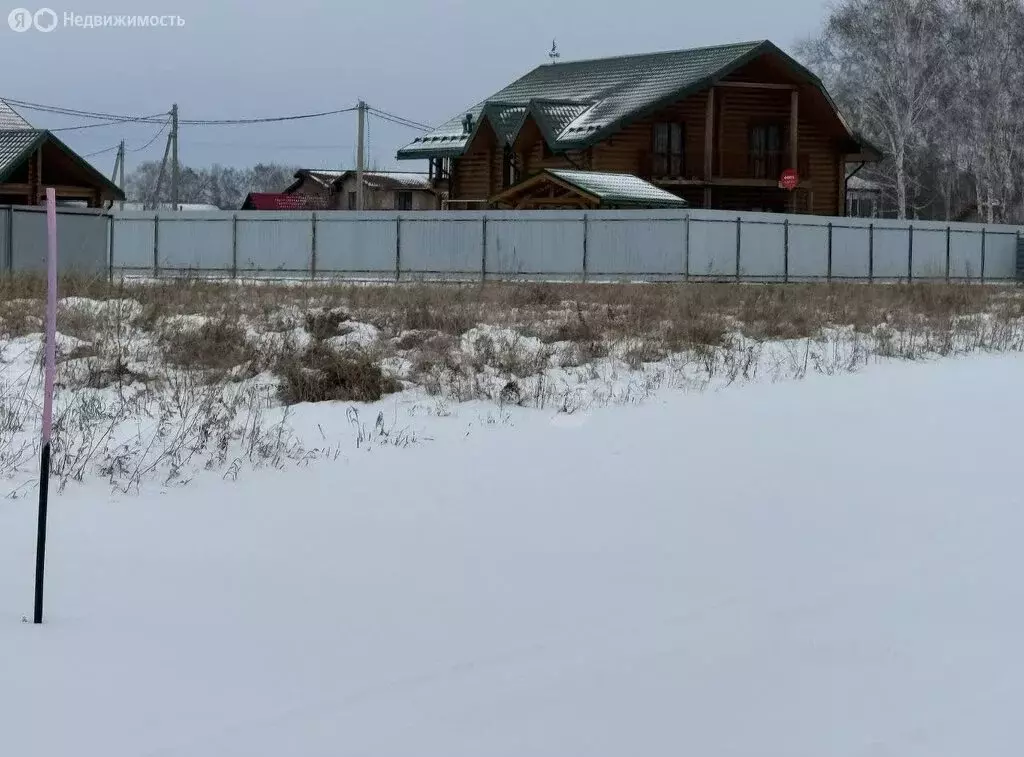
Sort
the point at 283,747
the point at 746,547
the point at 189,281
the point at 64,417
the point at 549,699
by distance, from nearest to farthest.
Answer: the point at 283,747
the point at 549,699
the point at 746,547
the point at 64,417
the point at 189,281

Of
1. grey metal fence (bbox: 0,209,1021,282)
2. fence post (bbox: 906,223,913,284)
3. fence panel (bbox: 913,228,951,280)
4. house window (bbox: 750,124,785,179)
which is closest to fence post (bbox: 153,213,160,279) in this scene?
grey metal fence (bbox: 0,209,1021,282)

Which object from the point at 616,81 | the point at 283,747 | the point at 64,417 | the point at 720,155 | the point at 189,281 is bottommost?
the point at 283,747

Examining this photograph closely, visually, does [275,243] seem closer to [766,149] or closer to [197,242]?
[197,242]

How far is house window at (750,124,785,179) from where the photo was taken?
38178 millimetres

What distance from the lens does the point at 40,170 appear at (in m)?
34.0

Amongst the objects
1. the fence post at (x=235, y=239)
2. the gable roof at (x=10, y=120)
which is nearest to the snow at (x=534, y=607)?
the fence post at (x=235, y=239)

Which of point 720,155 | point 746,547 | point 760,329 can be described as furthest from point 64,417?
point 720,155

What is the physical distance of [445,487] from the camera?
25.5 ft

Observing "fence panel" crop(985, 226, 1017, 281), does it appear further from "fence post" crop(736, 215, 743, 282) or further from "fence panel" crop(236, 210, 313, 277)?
"fence panel" crop(236, 210, 313, 277)

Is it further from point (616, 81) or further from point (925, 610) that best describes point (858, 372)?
point (616, 81)

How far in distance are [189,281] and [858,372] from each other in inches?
474

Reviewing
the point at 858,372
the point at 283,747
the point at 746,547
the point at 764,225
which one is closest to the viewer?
the point at 283,747

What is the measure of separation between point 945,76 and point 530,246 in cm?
2036

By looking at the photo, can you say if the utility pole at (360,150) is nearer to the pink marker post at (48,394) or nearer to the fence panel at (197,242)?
the fence panel at (197,242)
